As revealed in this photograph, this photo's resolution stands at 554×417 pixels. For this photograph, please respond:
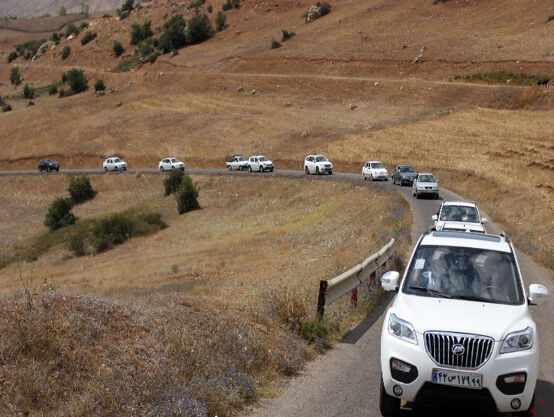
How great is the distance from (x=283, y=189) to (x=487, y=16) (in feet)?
222

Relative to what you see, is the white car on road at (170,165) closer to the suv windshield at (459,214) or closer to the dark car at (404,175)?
the dark car at (404,175)

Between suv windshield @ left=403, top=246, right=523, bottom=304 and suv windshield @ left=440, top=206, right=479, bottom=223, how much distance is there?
50.5 ft

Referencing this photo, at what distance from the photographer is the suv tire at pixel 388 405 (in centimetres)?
793

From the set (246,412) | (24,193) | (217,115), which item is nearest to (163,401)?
(246,412)

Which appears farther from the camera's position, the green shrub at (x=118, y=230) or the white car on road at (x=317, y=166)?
the white car on road at (x=317, y=166)

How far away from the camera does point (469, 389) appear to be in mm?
7289

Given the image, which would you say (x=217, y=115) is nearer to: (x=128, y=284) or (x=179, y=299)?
(x=128, y=284)

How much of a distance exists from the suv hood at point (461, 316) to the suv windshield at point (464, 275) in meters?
0.25

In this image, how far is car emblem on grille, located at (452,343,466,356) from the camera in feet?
24.0

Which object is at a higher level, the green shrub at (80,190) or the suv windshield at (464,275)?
the suv windshield at (464,275)

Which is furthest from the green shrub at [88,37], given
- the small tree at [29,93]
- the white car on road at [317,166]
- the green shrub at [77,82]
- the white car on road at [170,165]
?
the white car on road at [317,166]

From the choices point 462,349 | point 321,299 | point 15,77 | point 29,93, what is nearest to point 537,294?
point 462,349

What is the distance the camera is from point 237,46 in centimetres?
12162

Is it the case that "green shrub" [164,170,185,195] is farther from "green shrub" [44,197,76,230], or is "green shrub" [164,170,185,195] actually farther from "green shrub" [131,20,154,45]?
"green shrub" [131,20,154,45]
